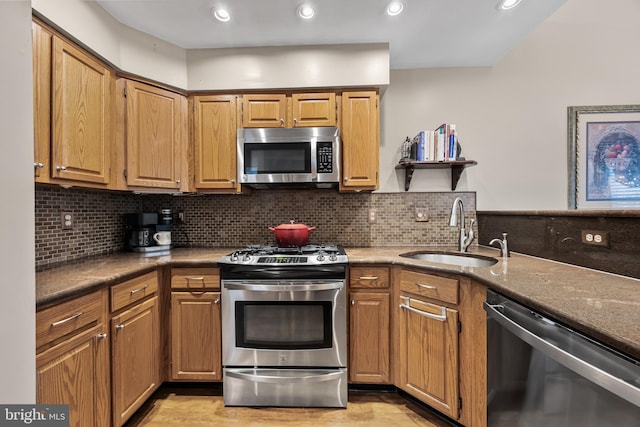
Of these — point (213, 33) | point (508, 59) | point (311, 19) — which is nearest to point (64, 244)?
point (213, 33)

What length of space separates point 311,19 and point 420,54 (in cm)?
94

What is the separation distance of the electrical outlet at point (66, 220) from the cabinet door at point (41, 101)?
47cm

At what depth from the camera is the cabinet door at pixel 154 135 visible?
192 cm

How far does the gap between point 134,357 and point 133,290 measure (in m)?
0.38

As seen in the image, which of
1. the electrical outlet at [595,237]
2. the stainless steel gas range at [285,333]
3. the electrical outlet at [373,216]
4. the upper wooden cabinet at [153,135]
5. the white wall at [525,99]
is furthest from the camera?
the electrical outlet at [373,216]

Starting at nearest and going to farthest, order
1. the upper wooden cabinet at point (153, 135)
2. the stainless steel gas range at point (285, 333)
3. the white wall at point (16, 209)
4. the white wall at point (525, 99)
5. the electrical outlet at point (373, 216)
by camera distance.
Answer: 1. the white wall at point (16, 209)
2. the stainless steel gas range at point (285, 333)
3. the upper wooden cabinet at point (153, 135)
4. the white wall at point (525, 99)
5. the electrical outlet at point (373, 216)

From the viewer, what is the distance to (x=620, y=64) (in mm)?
2342

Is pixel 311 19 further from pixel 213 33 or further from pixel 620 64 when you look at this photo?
pixel 620 64

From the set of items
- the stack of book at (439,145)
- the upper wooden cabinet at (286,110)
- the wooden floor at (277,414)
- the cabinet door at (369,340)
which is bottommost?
the wooden floor at (277,414)

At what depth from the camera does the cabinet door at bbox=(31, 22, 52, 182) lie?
135cm

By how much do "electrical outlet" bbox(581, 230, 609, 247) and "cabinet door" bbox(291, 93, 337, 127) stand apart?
1.63 m

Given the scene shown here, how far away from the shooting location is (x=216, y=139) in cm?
215

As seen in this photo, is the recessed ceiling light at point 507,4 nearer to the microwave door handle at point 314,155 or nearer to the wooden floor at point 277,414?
the microwave door handle at point 314,155

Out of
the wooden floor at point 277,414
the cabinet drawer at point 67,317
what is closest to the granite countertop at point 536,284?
the cabinet drawer at point 67,317
